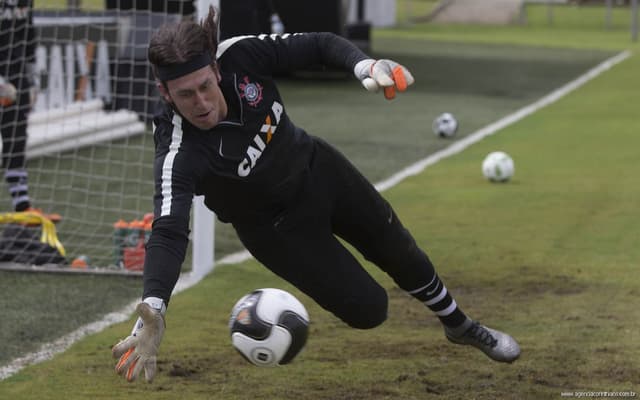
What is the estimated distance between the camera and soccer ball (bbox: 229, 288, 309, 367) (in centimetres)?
525

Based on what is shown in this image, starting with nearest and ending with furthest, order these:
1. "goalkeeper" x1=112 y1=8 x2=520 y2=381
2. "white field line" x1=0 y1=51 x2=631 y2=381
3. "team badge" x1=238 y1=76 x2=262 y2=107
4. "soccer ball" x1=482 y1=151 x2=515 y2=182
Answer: "goalkeeper" x1=112 y1=8 x2=520 y2=381
"team badge" x1=238 y1=76 x2=262 y2=107
"white field line" x1=0 y1=51 x2=631 y2=381
"soccer ball" x1=482 y1=151 x2=515 y2=182

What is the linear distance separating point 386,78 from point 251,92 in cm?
71

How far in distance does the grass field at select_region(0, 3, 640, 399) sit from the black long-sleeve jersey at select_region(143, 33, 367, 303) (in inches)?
45.6

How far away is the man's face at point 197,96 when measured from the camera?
15.9ft

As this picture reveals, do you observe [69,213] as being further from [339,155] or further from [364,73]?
[364,73]

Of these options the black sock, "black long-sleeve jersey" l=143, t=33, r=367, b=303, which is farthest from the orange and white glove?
the black sock

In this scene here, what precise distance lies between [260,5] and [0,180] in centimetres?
688

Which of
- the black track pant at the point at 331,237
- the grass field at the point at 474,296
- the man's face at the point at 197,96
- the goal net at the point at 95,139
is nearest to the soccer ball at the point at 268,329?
the black track pant at the point at 331,237

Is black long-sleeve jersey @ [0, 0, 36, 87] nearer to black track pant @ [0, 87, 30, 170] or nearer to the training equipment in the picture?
black track pant @ [0, 87, 30, 170]

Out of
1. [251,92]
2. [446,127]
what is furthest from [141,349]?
[446,127]

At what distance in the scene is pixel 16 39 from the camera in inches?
413

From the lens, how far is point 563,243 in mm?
9766

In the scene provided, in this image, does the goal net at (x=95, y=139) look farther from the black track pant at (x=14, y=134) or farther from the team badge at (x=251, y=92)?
the team badge at (x=251, y=92)

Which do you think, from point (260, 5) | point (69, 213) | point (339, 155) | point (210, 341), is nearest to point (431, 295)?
point (339, 155)
